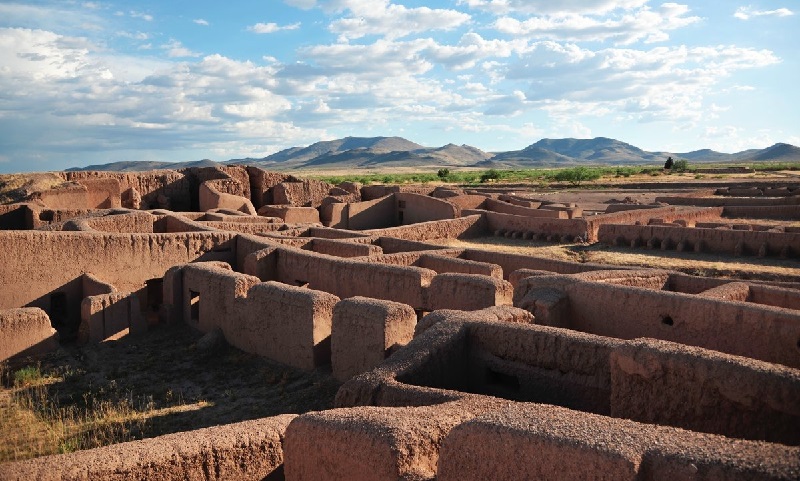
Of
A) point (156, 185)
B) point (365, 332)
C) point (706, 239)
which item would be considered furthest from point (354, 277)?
point (156, 185)

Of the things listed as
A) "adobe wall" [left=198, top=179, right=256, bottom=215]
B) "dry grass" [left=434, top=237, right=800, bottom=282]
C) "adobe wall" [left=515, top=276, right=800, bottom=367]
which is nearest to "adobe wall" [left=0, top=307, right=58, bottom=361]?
"adobe wall" [left=515, top=276, right=800, bottom=367]

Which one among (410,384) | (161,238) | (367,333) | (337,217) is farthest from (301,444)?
(337,217)

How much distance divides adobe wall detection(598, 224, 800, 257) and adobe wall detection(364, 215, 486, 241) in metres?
4.48

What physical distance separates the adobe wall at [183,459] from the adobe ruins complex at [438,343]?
13mm

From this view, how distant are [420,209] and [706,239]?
10.4 metres

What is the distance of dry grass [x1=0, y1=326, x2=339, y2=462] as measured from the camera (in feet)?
26.2

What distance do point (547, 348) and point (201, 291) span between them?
7.58 metres

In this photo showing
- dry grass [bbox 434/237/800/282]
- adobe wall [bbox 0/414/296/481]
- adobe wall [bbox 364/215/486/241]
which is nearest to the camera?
adobe wall [bbox 0/414/296/481]

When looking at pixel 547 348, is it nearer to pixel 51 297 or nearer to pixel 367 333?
pixel 367 333

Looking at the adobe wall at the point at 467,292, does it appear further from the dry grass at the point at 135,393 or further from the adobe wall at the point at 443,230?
the adobe wall at the point at 443,230

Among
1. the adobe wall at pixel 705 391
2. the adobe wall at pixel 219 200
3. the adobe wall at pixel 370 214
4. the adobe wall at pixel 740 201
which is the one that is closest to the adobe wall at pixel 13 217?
the adobe wall at pixel 219 200

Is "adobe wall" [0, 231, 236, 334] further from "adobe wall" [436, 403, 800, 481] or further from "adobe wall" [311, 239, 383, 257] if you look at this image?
"adobe wall" [436, 403, 800, 481]

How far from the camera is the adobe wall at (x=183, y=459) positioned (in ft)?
14.6

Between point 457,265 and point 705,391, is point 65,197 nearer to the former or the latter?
point 457,265
